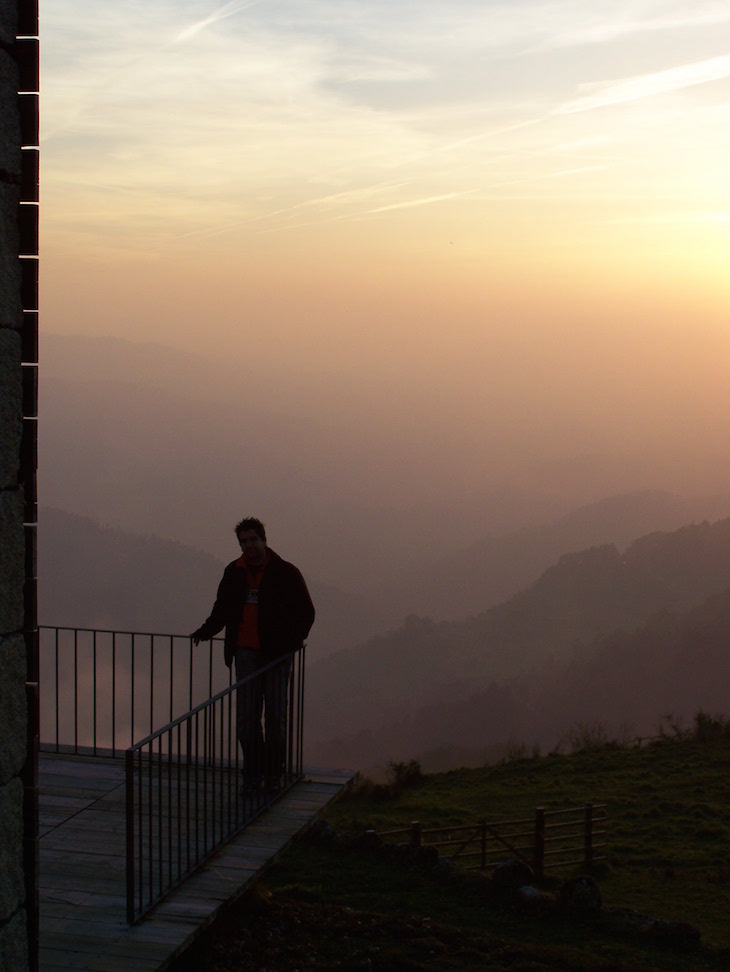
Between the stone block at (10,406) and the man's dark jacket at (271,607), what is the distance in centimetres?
356

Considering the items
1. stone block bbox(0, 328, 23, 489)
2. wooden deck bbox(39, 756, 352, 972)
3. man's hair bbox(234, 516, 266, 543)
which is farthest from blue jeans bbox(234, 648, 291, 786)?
stone block bbox(0, 328, 23, 489)

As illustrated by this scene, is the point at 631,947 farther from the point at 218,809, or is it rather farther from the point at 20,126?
the point at 20,126

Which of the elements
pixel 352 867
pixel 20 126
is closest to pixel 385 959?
pixel 352 867

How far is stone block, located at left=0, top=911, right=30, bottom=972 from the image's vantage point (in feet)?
12.1

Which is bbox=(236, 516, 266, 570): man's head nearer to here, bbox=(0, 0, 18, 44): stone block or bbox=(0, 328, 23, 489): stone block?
bbox=(0, 328, 23, 489): stone block

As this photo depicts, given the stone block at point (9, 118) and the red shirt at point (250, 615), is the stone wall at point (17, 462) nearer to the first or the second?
the stone block at point (9, 118)

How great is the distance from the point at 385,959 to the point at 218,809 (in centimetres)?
246

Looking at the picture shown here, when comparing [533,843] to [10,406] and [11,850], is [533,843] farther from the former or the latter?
[10,406]

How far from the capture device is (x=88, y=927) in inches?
216

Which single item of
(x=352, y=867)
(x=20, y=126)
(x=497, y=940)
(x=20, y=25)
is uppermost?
(x=20, y=25)

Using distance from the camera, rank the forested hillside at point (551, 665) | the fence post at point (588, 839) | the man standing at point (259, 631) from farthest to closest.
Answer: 1. the forested hillside at point (551, 665)
2. the fence post at point (588, 839)
3. the man standing at point (259, 631)

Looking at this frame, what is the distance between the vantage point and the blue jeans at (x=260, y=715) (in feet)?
23.7

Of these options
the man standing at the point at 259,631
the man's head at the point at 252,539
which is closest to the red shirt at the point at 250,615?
the man standing at the point at 259,631

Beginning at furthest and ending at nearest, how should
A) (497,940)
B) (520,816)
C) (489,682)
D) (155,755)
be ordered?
(489,682) < (520,816) < (497,940) < (155,755)
